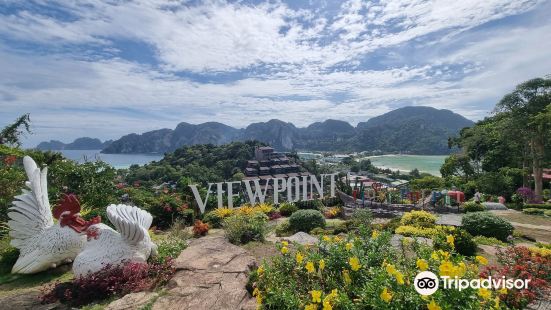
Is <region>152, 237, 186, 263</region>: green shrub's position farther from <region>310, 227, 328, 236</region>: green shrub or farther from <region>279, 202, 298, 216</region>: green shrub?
<region>279, 202, 298, 216</region>: green shrub

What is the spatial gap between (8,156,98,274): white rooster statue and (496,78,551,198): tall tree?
24257 mm

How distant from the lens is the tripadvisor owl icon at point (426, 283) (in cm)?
302

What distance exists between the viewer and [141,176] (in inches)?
1718

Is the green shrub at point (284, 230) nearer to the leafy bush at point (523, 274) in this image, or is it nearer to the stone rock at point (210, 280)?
the stone rock at point (210, 280)

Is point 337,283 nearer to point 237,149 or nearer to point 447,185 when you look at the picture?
point 447,185

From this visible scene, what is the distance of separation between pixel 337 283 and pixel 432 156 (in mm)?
163421

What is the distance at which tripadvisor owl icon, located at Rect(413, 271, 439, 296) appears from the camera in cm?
302

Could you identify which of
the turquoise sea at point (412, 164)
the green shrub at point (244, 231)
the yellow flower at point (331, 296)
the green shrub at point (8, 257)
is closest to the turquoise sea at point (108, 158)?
the green shrub at point (8, 257)

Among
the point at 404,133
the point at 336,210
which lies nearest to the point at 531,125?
the point at 336,210

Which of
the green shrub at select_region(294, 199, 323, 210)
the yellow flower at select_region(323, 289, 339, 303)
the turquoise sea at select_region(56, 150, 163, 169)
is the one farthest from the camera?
the green shrub at select_region(294, 199, 323, 210)

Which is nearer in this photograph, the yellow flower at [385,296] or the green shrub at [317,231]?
the yellow flower at [385,296]

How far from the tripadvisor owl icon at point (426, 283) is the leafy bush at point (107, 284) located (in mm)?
4348

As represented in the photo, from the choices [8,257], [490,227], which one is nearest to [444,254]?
[490,227]

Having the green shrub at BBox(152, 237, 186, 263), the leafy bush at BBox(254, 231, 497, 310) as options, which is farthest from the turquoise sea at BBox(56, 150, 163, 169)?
the leafy bush at BBox(254, 231, 497, 310)
